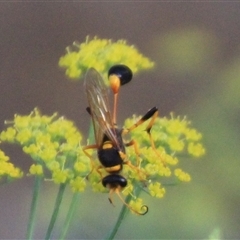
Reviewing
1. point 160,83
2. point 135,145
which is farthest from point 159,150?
point 160,83

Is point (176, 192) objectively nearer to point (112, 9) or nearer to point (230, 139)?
point (230, 139)

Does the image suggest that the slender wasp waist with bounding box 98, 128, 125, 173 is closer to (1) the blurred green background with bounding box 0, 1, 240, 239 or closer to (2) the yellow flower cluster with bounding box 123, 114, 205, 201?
(2) the yellow flower cluster with bounding box 123, 114, 205, 201

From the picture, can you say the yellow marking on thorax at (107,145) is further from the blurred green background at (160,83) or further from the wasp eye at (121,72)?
the blurred green background at (160,83)

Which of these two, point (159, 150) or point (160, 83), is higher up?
point (160, 83)

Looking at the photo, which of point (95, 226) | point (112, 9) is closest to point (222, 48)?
point (112, 9)

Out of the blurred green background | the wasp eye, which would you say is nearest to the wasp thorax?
the wasp eye

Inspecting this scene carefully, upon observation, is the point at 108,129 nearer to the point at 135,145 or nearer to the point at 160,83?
the point at 135,145

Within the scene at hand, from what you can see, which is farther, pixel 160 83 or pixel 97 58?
pixel 160 83
